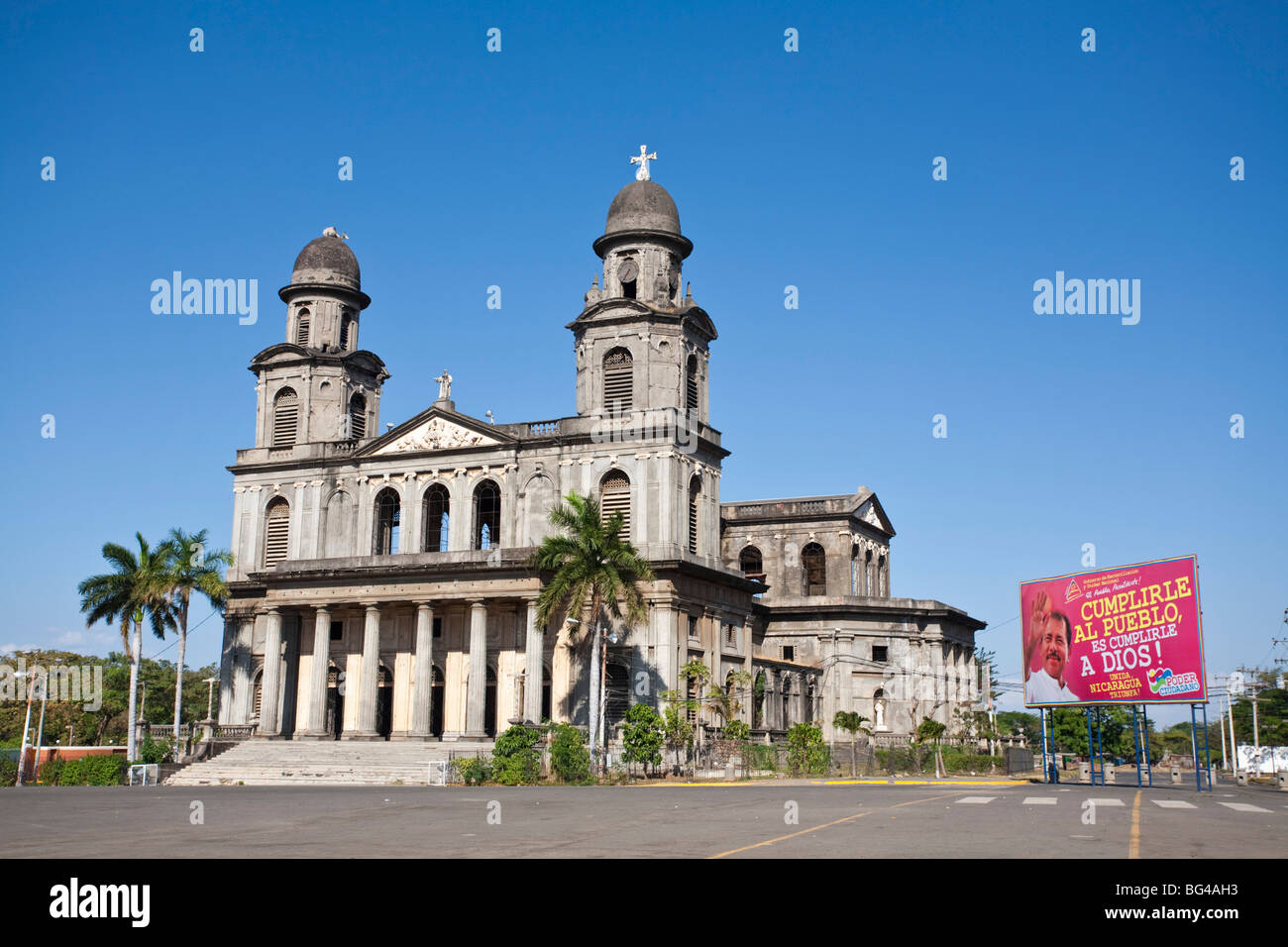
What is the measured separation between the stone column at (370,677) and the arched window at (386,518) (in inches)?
207

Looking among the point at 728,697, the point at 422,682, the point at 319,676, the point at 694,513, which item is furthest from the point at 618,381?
the point at 319,676

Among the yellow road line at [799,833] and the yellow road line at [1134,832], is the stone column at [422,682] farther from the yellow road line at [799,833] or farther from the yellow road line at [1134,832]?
the yellow road line at [1134,832]

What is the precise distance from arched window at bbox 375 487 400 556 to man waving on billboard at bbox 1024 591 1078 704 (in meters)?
30.4

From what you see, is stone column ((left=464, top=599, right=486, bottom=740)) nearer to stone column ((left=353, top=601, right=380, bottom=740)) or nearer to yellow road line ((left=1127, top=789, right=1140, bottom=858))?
stone column ((left=353, top=601, right=380, bottom=740))

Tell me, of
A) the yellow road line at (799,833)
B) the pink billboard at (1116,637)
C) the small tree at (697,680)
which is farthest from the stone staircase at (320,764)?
the yellow road line at (799,833)

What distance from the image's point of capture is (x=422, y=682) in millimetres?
51844

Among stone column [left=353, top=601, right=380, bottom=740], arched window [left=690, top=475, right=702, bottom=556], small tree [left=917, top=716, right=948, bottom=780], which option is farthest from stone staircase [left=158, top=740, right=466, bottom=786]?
small tree [left=917, top=716, right=948, bottom=780]

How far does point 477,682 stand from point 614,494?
9.95 meters

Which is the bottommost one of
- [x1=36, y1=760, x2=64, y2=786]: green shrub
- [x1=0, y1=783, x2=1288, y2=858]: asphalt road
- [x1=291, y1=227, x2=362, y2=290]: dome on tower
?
[x1=36, y1=760, x2=64, y2=786]: green shrub

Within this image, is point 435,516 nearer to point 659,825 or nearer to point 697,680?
point 697,680

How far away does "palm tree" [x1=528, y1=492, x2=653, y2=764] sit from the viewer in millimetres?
45844

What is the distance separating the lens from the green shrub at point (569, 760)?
139ft

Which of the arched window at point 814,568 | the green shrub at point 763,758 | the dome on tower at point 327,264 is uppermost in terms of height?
the dome on tower at point 327,264
